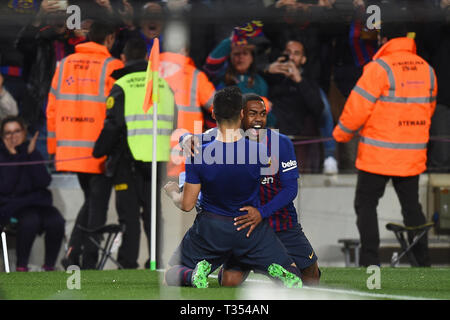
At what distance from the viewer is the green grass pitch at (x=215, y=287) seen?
6.00 meters

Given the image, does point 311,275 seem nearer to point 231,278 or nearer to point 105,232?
point 231,278

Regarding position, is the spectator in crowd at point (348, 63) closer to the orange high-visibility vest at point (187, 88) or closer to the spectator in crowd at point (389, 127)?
the spectator in crowd at point (389, 127)

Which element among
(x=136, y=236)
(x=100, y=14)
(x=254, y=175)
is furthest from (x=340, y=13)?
(x=254, y=175)

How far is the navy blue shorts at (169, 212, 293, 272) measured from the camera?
632 centimetres

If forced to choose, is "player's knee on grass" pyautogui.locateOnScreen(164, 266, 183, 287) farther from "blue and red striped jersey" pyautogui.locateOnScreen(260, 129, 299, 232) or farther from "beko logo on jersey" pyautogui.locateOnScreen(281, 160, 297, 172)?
"beko logo on jersey" pyautogui.locateOnScreen(281, 160, 297, 172)

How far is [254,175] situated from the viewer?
625cm

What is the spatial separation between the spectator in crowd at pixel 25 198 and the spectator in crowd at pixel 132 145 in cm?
92

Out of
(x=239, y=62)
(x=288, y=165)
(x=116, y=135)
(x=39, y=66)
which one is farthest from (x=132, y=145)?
(x=288, y=165)

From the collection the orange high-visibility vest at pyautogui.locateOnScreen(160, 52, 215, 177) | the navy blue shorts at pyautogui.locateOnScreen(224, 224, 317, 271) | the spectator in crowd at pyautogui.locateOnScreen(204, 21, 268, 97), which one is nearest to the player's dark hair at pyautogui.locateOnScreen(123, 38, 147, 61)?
the orange high-visibility vest at pyautogui.locateOnScreen(160, 52, 215, 177)

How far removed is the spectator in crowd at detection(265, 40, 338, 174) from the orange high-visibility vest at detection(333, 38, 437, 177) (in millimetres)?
1171

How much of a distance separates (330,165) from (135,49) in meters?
2.30

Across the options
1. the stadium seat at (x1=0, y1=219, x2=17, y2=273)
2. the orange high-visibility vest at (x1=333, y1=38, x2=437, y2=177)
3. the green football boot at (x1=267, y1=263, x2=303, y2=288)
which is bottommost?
the stadium seat at (x1=0, y1=219, x2=17, y2=273)

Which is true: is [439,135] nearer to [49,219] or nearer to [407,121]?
[407,121]

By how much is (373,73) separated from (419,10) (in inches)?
40.3
